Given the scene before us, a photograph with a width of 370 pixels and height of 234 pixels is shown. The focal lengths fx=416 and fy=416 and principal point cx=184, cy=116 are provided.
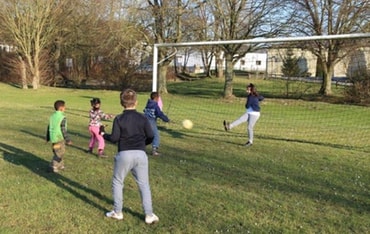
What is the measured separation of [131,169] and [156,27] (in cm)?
2670

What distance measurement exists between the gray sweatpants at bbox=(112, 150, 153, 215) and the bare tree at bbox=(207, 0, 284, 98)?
2341 cm

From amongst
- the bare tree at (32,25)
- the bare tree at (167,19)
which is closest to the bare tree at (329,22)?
the bare tree at (167,19)

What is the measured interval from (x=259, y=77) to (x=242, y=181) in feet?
61.5

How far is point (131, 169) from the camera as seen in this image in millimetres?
4973

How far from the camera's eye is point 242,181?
711 cm

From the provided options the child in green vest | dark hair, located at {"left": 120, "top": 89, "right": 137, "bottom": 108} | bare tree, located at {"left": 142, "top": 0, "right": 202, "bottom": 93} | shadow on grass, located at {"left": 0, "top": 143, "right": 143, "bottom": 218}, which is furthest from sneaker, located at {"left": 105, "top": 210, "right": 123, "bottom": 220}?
bare tree, located at {"left": 142, "top": 0, "right": 202, "bottom": 93}

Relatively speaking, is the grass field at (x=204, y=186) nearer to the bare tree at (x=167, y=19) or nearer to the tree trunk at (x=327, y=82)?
the tree trunk at (x=327, y=82)

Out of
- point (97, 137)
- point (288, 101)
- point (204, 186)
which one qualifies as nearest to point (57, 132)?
point (97, 137)

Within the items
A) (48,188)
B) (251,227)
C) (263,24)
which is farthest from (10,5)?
(251,227)

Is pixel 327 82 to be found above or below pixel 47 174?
above

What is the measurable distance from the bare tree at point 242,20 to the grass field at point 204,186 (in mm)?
15821

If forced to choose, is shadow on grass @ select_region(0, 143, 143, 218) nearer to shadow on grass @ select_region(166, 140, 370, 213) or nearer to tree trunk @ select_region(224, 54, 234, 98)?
shadow on grass @ select_region(166, 140, 370, 213)

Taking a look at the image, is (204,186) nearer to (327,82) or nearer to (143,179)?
(143,179)

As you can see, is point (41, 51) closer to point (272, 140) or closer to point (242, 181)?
point (272, 140)
